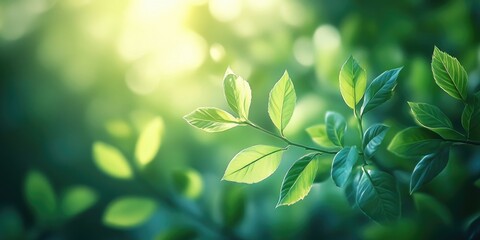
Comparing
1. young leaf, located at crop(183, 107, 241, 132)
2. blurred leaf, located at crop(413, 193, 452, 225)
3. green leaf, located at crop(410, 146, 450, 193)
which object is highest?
young leaf, located at crop(183, 107, 241, 132)

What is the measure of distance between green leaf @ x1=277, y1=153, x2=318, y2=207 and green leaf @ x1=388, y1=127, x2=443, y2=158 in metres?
0.05

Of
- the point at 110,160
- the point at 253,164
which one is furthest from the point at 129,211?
the point at 253,164

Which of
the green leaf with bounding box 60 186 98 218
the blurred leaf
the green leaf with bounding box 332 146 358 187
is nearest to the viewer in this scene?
the green leaf with bounding box 332 146 358 187

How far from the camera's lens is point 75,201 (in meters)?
0.55

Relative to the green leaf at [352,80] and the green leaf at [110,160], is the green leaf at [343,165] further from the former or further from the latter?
the green leaf at [110,160]

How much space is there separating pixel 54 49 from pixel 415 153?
423mm

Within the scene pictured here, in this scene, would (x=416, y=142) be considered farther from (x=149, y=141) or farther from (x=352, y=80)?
(x=149, y=141)

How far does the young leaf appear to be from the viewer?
12.9 inches

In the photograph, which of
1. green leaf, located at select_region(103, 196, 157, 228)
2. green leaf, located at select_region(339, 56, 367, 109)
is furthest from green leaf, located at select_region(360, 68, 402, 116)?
green leaf, located at select_region(103, 196, 157, 228)

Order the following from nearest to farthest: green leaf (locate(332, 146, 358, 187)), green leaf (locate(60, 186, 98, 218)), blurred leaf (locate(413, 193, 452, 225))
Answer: green leaf (locate(332, 146, 358, 187)) < blurred leaf (locate(413, 193, 452, 225)) < green leaf (locate(60, 186, 98, 218))

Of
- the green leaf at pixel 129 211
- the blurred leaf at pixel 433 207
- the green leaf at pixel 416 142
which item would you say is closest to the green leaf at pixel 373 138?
the green leaf at pixel 416 142

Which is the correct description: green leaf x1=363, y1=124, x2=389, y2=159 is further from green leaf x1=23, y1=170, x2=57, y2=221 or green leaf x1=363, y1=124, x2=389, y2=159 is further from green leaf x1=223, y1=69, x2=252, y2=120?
green leaf x1=23, y1=170, x2=57, y2=221

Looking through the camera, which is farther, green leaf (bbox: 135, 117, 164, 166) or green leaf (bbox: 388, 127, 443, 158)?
green leaf (bbox: 135, 117, 164, 166)

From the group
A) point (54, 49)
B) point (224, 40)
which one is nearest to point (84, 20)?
point (54, 49)
